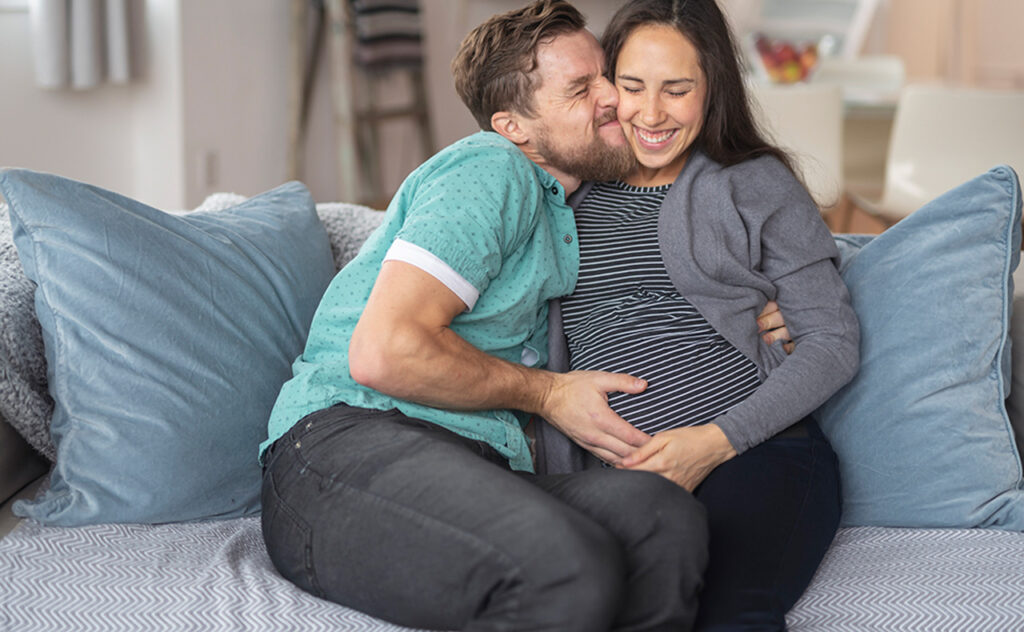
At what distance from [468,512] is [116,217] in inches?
26.0

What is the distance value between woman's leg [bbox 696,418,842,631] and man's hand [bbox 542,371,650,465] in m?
0.12

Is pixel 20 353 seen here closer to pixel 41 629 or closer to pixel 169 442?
pixel 169 442

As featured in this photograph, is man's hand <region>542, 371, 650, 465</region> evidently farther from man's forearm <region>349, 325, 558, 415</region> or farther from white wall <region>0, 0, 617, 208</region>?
white wall <region>0, 0, 617, 208</region>

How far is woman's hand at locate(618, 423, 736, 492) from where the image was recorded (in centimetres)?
132

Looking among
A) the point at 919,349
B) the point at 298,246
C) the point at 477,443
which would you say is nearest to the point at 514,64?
the point at 298,246

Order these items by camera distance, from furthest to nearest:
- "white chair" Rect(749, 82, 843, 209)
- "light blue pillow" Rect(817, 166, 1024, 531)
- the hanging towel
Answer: "white chair" Rect(749, 82, 843, 209) < the hanging towel < "light blue pillow" Rect(817, 166, 1024, 531)

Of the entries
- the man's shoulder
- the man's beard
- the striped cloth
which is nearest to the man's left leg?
the man's shoulder

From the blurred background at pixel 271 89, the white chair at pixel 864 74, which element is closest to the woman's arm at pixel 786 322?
the blurred background at pixel 271 89

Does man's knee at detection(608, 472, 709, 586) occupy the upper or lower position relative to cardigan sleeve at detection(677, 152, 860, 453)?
lower

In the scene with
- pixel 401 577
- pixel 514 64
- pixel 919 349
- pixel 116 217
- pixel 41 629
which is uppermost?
pixel 514 64

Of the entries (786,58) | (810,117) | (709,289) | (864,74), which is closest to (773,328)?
(709,289)

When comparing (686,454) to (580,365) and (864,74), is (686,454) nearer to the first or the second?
(580,365)

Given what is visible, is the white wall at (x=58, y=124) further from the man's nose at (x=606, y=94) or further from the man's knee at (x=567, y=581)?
the man's knee at (x=567, y=581)

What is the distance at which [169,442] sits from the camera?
1.33 meters
